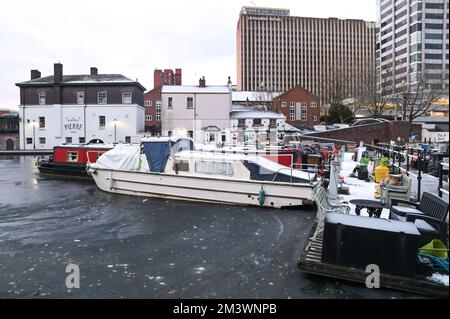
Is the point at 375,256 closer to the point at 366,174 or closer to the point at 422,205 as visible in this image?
the point at 422,205

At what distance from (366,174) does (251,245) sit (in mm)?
9896

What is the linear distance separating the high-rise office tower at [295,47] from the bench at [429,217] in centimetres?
15267

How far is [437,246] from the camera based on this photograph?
245 inches

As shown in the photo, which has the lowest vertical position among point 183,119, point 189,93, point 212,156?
point 212,156

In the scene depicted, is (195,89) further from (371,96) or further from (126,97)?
(371,96)

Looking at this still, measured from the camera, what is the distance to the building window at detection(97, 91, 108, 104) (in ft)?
161

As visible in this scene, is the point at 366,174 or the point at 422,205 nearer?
the point at 422,205

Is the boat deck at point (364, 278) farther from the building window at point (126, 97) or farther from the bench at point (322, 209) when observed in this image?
the building window at point (126, 97)

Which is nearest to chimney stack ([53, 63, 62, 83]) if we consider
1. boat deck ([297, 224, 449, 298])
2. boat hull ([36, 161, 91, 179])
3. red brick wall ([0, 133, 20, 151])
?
red brick wall ([0, 133, 20, 151])

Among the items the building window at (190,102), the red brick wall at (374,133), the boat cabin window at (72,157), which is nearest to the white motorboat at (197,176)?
the boat cabin window at (72,157)

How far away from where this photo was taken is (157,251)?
853 cm

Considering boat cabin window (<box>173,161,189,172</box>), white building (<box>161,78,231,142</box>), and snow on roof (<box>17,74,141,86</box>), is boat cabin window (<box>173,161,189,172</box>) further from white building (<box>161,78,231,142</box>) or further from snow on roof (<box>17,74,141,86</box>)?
white building (<box>161,78,231,142</box>)

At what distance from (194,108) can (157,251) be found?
46302 millimetres
